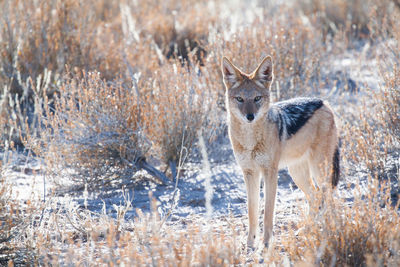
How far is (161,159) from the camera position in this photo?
5.72 m

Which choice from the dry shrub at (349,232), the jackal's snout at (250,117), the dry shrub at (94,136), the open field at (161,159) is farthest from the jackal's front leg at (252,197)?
the dry shrub at (94,136)

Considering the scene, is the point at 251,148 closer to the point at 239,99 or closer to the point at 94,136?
the point at 239,99

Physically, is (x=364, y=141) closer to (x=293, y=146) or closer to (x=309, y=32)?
(x=293, y=146)

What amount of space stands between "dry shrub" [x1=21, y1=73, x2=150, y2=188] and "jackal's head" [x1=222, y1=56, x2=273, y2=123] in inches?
54.1

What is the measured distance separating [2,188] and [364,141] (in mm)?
3466

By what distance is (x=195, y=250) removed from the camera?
116 inches

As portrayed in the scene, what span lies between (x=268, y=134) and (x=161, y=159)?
195cm

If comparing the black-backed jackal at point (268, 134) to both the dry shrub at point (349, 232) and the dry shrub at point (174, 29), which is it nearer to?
the dry shrub at point (349, 232)

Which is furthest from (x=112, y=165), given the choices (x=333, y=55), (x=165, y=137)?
(x=333, y=55)

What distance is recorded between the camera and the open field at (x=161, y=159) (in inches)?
121

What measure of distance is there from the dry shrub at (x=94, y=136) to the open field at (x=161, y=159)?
2 cm

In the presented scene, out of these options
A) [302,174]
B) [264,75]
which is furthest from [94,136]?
[302,174]

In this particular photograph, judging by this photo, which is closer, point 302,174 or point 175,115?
point 302,174

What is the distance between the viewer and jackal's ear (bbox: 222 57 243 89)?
4336 mm
